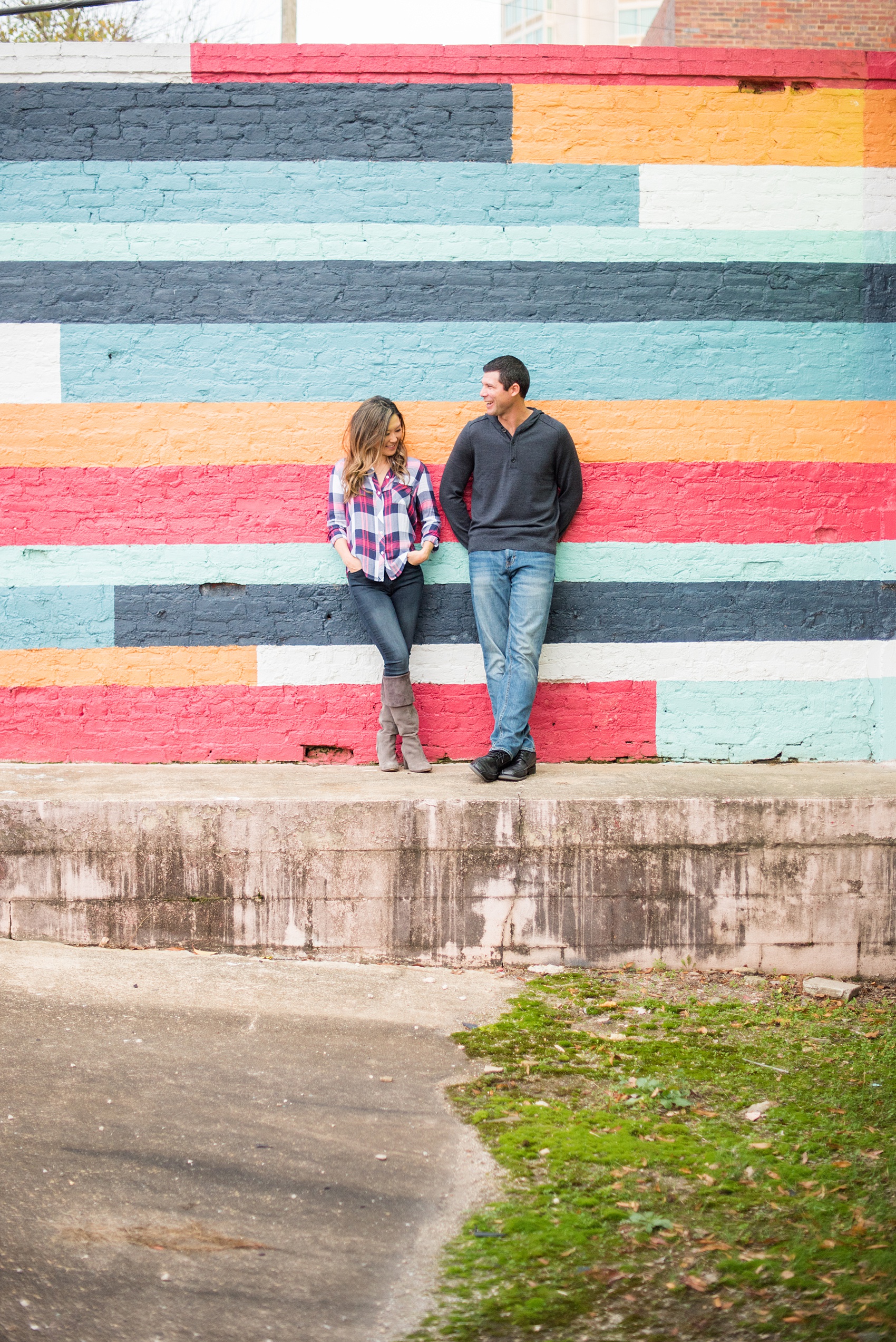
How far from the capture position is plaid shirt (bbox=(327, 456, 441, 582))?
5961mm

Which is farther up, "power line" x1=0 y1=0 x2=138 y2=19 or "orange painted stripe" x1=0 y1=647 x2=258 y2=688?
"power line" x1=0 y1=0 x2=138 y2=19

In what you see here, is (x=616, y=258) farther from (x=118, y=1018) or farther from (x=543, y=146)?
(x=118, y=1018)

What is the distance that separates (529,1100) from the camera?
4160 mm

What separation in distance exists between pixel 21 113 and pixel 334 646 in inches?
132

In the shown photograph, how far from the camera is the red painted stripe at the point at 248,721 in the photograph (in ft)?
20.8

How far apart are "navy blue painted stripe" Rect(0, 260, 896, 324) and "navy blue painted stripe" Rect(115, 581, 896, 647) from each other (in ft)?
4.90

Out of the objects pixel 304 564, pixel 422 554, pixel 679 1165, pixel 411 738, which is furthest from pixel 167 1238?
pixel 304 564

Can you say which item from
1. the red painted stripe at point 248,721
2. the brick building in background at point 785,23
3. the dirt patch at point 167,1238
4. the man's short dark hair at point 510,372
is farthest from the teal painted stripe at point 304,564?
the brick building in background at point 785,23

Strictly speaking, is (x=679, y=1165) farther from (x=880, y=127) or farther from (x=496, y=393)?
(x=880, y=127)

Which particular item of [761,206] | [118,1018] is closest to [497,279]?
[761,206]

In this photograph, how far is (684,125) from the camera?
6266 mm

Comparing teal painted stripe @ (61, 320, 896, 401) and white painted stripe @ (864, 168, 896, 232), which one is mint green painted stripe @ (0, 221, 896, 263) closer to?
teal painted stripe @ (61, 320, 896, 401)

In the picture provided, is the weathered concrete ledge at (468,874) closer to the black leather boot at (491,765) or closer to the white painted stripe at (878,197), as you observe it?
the black leather boot at (491,765)

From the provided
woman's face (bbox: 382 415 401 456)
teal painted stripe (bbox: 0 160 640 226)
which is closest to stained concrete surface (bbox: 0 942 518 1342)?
woman's face (bbox: 382 415 401 456)
